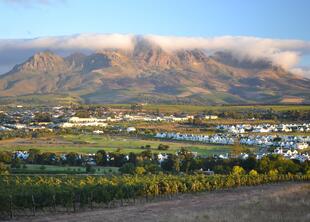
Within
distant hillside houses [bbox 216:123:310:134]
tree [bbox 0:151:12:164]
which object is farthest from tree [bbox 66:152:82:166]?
distant hillside houses [bbox 216:123:310:134]

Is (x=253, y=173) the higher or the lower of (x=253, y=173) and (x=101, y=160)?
the higher

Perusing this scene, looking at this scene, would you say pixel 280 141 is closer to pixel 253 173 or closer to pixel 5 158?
pixel 253 173

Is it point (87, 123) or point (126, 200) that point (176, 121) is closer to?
point (87, 123)

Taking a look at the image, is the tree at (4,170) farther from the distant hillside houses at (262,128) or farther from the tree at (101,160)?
the distant hillside houses at (262,128)

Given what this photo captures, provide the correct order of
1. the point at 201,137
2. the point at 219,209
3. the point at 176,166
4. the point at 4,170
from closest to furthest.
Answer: the point at 219,209
the point at 4,170
the point at 176,166
the point at 201,137

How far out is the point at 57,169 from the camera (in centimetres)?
5538

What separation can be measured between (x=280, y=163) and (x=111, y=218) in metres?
30.2

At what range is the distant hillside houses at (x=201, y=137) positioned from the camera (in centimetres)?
8744

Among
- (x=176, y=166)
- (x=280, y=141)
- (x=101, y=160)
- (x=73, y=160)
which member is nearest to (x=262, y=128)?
(x=280, y=141)

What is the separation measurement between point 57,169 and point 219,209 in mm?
26907

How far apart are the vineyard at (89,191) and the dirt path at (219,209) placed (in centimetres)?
167

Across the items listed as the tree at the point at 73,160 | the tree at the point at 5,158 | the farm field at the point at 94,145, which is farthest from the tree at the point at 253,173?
the tree at the point at 5,158

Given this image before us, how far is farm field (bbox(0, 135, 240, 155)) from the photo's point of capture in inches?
2891

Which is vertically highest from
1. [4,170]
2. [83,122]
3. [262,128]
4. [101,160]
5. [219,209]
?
[219,209]
